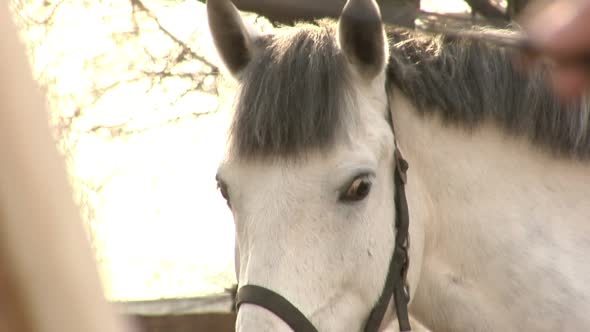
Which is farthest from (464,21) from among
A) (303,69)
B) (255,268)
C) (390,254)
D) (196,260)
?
(196,260)

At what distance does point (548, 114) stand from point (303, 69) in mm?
781

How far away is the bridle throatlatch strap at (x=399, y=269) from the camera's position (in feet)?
8.80

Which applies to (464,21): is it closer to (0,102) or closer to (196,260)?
(0,102)

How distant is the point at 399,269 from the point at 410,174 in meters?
0.31

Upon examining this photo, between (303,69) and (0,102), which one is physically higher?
(0,102)

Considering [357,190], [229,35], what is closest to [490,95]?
[357,190]

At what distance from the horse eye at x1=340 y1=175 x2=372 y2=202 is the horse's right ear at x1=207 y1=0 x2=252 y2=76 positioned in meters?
0.59

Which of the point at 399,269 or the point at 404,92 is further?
the point at 404,92

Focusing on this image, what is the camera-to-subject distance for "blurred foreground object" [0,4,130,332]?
64cm

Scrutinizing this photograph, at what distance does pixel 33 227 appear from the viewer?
650 mm

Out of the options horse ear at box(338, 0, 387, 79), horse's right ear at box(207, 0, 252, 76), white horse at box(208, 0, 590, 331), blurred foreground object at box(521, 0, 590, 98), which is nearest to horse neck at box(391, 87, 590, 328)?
white horse at box(208, 0, 590, 331)

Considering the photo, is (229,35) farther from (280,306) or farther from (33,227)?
(33,227)

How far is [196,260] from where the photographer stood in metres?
7.60

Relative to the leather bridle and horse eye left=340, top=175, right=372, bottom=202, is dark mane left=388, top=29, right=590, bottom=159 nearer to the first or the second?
the leather bridle
